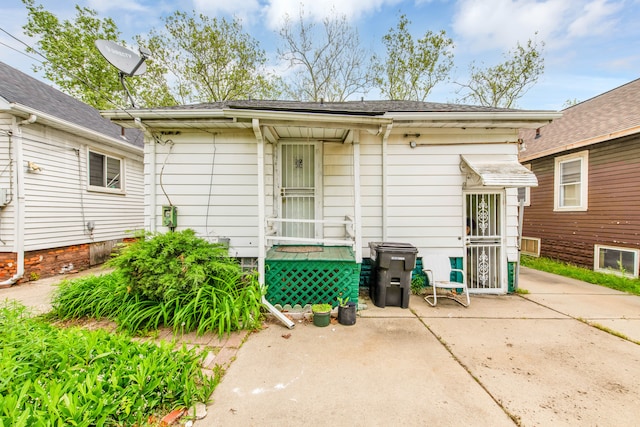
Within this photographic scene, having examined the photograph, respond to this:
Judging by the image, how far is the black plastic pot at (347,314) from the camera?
346cm

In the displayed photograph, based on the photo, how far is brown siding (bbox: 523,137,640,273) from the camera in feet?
19.2

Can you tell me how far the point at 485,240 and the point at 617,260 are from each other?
425cm

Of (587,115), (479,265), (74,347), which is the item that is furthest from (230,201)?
(587,115)

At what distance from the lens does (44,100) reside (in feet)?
21.1

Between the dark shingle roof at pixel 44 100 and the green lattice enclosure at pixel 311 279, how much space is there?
640 centimetres

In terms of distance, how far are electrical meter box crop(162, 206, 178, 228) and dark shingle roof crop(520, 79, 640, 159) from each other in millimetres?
9580

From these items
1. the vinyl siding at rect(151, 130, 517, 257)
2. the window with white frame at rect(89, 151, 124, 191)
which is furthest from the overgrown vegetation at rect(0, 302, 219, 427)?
the window with white frame at rect(89, 151, 124, 191)

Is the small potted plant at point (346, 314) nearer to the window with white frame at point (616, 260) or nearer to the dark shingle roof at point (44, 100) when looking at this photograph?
the window with white frame at point (616, 260)

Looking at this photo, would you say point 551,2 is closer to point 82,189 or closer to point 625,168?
point 625,168

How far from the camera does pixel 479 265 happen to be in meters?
4.96

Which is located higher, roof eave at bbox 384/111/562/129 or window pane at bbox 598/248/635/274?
roof eave at bbox 384/111/562/129

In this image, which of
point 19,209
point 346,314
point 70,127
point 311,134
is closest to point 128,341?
point 346,314

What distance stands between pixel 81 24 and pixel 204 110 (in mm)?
16138

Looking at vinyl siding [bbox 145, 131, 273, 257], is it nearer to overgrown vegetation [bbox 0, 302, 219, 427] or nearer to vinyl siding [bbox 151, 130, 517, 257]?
vinyl siding [bbox 151, 130, 517, 257]
